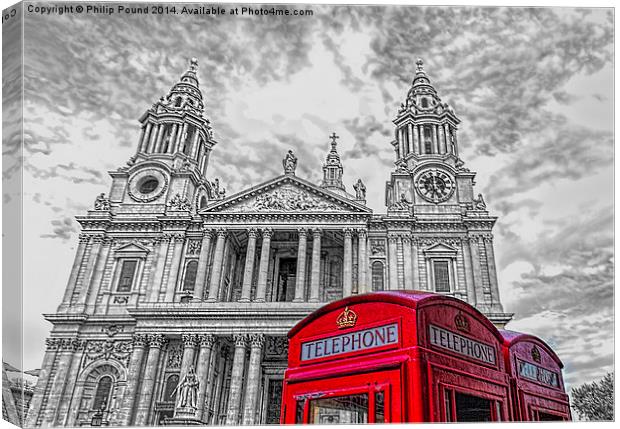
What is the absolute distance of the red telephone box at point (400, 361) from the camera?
6977 millimetres

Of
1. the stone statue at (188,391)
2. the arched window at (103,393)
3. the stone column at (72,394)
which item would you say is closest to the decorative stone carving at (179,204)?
the stone column at (72,394)

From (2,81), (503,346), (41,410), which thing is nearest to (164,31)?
(2,81)

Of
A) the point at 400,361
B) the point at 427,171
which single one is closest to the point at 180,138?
the point at 427,171

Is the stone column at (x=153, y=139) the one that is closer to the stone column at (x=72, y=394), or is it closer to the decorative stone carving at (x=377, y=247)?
the stone column at (x=72, y=394)

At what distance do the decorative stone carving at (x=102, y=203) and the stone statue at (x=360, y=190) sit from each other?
1025 centimetres

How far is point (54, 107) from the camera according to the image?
16531 millimetres

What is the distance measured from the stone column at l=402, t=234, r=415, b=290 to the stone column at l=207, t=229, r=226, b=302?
866cm

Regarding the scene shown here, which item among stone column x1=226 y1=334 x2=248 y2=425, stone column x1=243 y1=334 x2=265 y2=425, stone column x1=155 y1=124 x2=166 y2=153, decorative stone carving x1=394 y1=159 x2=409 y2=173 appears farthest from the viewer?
stone column x1=155 y1=124 x2=166 y2=153

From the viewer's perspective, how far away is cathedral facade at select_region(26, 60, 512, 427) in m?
22.3

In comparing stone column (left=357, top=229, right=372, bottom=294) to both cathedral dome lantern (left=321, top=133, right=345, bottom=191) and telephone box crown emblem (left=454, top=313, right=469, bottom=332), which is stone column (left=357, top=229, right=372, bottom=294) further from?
telephone box crown emblem (left=454, top=313, right=469, bottom=332)

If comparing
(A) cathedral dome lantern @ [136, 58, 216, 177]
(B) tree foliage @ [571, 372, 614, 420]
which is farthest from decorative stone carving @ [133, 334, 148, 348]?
(B) tree foliage @ [571, 372, 614, 420]

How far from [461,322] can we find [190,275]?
1979 centimetres

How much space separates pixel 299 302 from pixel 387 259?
4.82m

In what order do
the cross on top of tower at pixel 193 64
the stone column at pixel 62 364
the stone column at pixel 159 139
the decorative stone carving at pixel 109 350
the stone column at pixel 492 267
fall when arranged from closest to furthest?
the cross on top of tower at pixel 193 64 < the stone column at pixel 62 364 < the stone column at pixel 492 267 < the decorative stone carving at pixel 109 350 < the stone column at pixel 159 139
